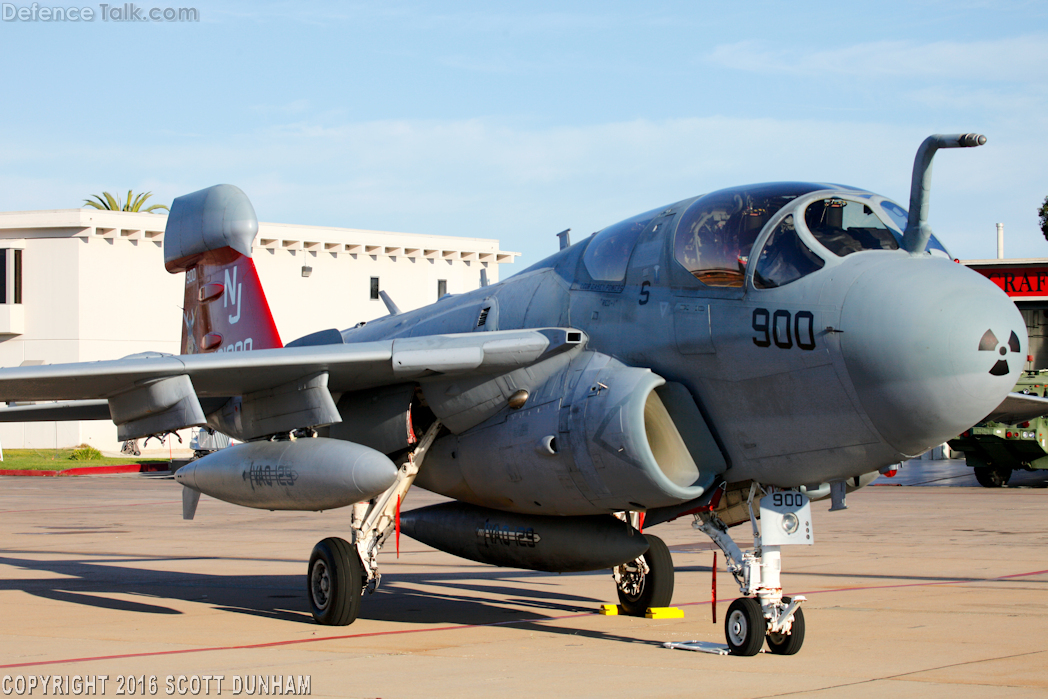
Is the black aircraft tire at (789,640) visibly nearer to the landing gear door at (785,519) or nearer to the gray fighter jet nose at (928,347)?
the landing gear door at (785,519)

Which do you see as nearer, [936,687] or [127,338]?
[936,687]

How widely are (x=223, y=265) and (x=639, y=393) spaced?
6657mm

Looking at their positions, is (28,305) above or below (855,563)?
above

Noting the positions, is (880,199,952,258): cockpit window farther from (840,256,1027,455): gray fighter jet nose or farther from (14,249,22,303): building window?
(14,249,22,303): building window

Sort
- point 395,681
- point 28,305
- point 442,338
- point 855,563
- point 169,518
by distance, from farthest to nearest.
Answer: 1. point 28,305
2. point 169,518
3. point 855,563
4. point 442,338
5. point 395,681

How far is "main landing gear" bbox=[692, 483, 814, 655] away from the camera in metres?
7.85

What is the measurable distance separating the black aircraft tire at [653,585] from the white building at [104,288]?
37.5 metres

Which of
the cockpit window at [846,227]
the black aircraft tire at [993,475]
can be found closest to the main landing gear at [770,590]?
the cockpit window at [846,227]

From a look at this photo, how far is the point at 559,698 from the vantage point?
21.6 feet

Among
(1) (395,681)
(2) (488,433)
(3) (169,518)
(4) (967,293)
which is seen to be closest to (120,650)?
(1) (395,681)

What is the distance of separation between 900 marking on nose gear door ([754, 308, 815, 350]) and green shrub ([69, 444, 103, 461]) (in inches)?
1596

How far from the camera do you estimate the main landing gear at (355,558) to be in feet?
31.5

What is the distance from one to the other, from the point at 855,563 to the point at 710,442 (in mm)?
7034

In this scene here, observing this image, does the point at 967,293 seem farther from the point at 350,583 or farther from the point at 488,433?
the point at 350,583
